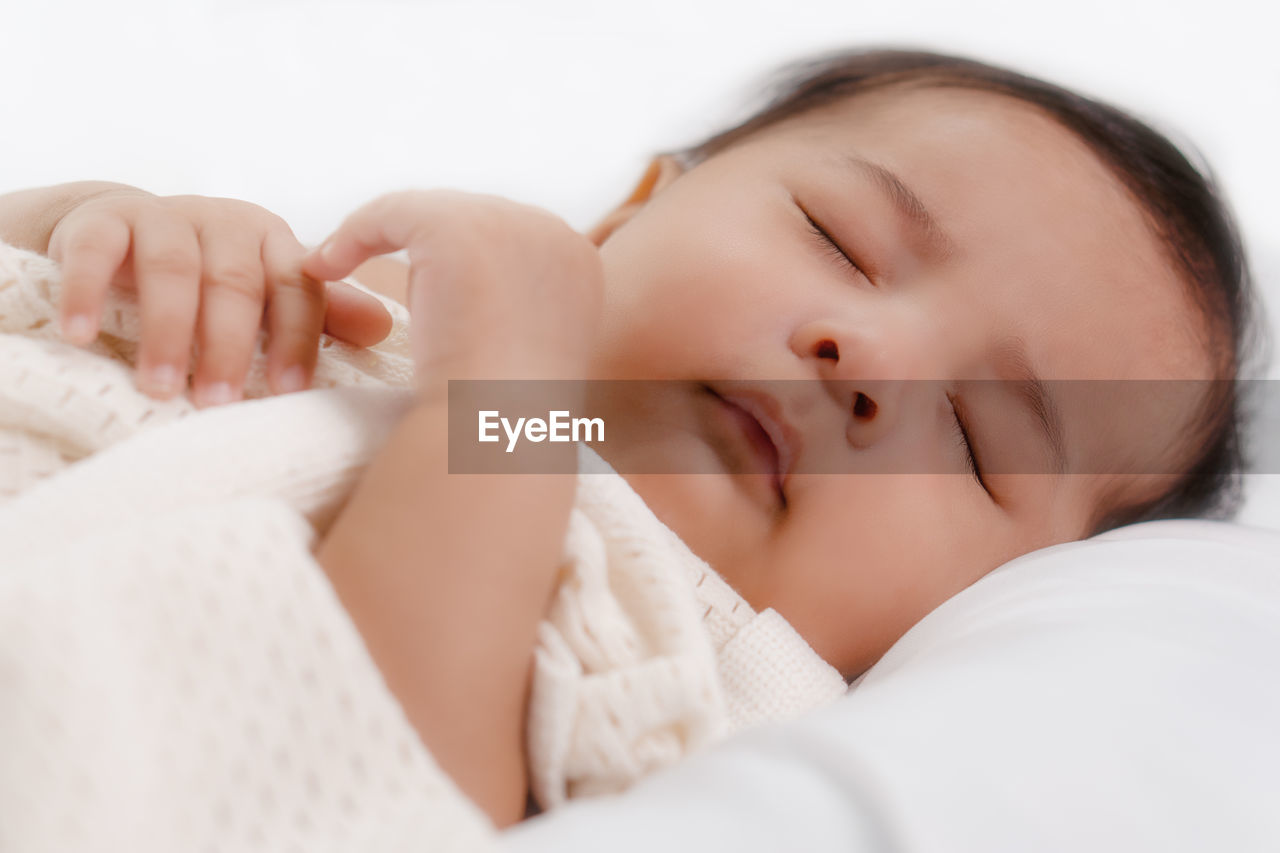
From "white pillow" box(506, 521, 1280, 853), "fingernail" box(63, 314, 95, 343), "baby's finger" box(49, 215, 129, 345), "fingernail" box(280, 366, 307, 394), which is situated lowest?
"white pillow" box(506, 521, 1280, 853)

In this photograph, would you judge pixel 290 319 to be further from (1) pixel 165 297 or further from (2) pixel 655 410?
(2) pixel 655 410

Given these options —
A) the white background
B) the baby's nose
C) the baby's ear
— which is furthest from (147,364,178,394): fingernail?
the white background

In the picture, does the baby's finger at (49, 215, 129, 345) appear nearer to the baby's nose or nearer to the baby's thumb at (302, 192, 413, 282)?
the baby's thumb at (302, 192, 413, 282)

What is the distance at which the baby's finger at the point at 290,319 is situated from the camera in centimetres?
67

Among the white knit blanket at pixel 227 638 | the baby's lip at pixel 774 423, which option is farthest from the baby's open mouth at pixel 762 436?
the white knit blanket at pixel 227 638

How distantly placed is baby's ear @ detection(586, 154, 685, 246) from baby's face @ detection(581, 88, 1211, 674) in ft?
0.51

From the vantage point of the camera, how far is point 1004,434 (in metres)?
0.87

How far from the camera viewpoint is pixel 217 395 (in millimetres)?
624

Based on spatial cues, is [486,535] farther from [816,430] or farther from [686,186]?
[686,186]

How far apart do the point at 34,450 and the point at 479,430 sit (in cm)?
29

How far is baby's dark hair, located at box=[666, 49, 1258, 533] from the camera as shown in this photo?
971mm

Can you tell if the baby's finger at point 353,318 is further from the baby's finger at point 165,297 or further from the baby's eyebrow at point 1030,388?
the baby's eyebrow at point 1030,388

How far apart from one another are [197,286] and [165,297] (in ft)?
0.09

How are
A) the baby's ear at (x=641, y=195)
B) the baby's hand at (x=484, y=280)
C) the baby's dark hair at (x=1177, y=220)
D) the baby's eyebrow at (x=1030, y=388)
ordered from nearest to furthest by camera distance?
the baby's hand at (x=484, y=280) → the baby's eyebrow at (x=1030, y=388) → the baby's dark hair at (x=1177, y=220) → the baby's ear at (x=641, y=195)
